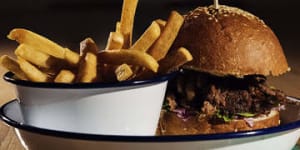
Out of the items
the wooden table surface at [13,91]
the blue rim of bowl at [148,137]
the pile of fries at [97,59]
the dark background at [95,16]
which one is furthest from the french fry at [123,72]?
the dark background at [95,16]

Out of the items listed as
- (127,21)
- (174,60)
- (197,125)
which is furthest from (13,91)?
(174,60)

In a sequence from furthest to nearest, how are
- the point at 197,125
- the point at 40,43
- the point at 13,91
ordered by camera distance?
the point at 13,91 → the point at 197,125 → the point at 40,43

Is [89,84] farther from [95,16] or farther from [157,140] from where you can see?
[95,16]

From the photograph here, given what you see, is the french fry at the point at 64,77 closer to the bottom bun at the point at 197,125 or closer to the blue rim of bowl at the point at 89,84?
the blue rim of bowl at the point at 89,84

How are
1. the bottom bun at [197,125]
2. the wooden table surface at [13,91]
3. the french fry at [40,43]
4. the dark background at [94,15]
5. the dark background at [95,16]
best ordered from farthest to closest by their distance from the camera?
1. the dark background at [94,15]
2. the dark background at [95,16]
3. the bottom bun at [197,125]
4. the wooden table surface at [13,91]
5. the french fry at [40,43]

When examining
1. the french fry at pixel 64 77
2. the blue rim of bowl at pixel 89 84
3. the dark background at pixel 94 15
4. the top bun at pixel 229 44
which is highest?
the french fry at pixel 64 77

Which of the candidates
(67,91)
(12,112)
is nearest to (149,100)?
(67,91)
